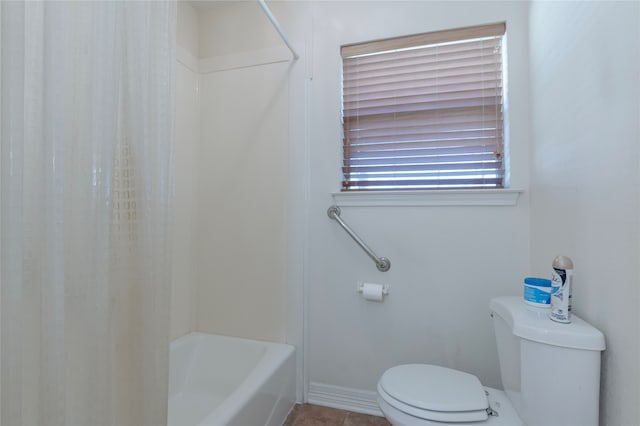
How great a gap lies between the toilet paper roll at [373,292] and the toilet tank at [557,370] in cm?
59

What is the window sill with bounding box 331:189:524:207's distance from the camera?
56.4 inches

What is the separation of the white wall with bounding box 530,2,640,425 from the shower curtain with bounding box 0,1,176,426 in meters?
1.13

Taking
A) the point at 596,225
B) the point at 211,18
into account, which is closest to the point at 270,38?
the point at 211,18

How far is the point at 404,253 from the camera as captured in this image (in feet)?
5.14

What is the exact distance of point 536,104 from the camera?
1.33 metres

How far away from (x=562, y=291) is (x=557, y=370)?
0.23 metres

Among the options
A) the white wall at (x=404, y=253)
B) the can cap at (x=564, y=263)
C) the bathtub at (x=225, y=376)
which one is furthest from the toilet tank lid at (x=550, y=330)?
the bathtub at (x=225, y=376)

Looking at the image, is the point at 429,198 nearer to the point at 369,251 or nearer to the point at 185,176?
the point at 369,251

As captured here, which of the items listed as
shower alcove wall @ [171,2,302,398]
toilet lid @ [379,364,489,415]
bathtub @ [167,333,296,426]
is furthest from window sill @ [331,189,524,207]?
bathtub @ [167,333,296,426]

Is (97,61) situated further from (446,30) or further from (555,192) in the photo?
(446,30)

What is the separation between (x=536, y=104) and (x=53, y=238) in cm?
167

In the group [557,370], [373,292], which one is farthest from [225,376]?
[557,370]

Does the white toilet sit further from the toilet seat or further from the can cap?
the can cap

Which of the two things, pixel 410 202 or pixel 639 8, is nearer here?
pixel 639 8
